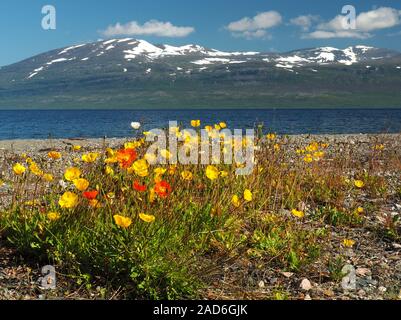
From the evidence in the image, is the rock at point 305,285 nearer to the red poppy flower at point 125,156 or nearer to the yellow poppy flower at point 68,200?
the red poppy flower at point 125,156

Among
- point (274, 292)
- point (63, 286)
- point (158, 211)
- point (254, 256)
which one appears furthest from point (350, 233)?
point (63, 286)

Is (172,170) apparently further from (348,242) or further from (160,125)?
(160,125)

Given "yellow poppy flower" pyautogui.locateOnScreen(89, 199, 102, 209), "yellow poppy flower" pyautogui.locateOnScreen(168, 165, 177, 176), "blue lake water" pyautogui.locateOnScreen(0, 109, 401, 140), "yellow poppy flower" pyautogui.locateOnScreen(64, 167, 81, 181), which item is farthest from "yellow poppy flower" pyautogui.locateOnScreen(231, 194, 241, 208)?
"blue lake water" pyautogui.locateOnScreen(0, 109, 401, 140)

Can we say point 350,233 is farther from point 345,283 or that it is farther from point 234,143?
point 234,143

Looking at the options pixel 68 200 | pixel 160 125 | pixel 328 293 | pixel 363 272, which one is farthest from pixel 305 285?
pixel 160 125

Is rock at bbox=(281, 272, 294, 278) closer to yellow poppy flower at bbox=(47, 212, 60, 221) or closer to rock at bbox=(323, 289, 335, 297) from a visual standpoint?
rock at bbox=(323, 289, 335, 297)

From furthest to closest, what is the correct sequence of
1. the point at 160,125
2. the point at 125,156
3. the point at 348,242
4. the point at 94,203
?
the point at 160,125 → the point at 348,242 → the point at 125,156 → the point at 94,203

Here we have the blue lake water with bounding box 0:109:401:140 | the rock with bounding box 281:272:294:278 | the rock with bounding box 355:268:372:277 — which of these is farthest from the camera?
the blue lake water with bounding box 0:109:401:140

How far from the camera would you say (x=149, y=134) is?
7.89 meters

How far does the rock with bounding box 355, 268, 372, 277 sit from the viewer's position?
546cm

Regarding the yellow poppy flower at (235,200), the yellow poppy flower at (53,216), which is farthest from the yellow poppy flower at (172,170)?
the yellow poppy flower at (53,216)

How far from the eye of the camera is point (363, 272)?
18.0ft

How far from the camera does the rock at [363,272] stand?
5.46 metres
